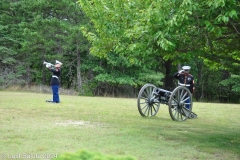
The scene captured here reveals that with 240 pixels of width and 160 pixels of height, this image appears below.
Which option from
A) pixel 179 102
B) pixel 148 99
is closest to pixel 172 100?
pixel 179 102

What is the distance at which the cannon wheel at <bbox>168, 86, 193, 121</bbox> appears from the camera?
34.5 ft

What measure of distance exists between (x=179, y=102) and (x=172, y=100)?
1.00 ft

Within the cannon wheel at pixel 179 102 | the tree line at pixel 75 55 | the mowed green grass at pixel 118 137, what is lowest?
the mowed green grass at pixel 118 137

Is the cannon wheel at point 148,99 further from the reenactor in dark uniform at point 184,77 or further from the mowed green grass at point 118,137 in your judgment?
the reenactor in dark uniform at point 184,77

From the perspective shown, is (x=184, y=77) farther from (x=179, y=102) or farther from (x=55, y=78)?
(x=55, y=78)

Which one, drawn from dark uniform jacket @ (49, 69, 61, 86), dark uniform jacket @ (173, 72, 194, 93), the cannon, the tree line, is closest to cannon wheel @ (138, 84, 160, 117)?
the cannon

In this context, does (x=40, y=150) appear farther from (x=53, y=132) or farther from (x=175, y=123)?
(x=175, y=123)

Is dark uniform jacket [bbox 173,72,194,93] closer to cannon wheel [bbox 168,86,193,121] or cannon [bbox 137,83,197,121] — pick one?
cannon [bbox 137,83,197,121]

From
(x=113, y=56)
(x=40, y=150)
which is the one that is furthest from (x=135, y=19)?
(x=113, y=56)

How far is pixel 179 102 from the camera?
10.7 m

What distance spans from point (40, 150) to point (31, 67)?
29266mm

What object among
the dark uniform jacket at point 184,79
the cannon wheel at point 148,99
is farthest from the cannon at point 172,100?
the dark uniform jacket at point 184,79

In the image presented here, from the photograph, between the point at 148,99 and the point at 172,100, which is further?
the point at 148,99

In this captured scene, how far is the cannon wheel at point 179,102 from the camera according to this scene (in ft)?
34.5
